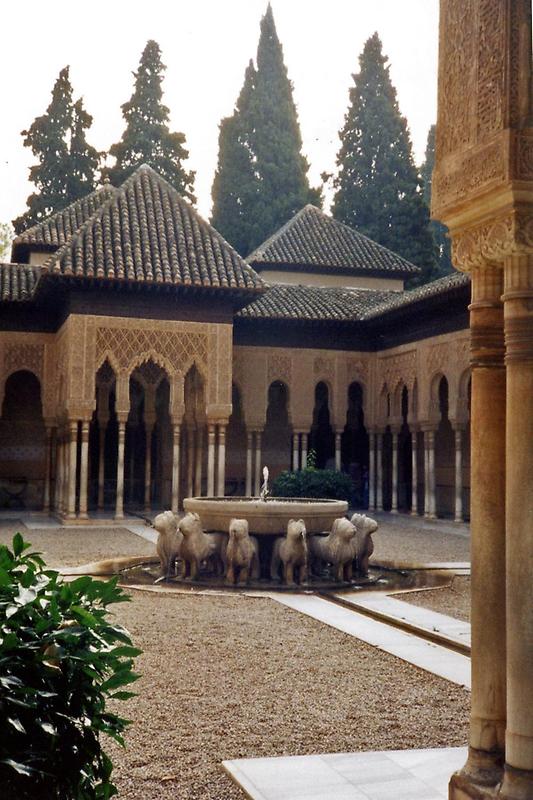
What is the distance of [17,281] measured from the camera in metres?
23.9

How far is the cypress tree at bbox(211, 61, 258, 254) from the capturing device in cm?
3847

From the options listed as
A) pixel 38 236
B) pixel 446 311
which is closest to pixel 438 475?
pixel 446 311

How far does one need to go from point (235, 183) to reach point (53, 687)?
37.7 m

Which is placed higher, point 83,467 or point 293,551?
point 83,467

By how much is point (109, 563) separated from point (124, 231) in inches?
438

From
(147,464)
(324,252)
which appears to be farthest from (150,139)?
(147,464)

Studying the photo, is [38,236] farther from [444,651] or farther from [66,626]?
[66,626]

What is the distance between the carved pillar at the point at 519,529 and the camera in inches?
132

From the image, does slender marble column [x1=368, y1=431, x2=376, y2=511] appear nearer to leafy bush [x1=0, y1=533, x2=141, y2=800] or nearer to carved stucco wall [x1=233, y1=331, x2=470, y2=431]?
carved stucco wall [x1=233, y1=331, x2=470, y2=431]

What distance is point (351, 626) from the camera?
8.56m

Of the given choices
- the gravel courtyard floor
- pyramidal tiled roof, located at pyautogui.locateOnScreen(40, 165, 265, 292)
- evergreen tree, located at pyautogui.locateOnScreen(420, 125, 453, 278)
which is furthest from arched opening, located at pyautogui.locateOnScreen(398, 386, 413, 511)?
the gravel courtyard floor

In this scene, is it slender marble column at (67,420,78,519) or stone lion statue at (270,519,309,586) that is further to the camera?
slender marble column at (67,420,78,519)

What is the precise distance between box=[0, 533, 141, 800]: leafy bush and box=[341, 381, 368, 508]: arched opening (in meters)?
24.5

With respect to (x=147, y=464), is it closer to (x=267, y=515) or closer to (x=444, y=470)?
(x=444, y=470)
